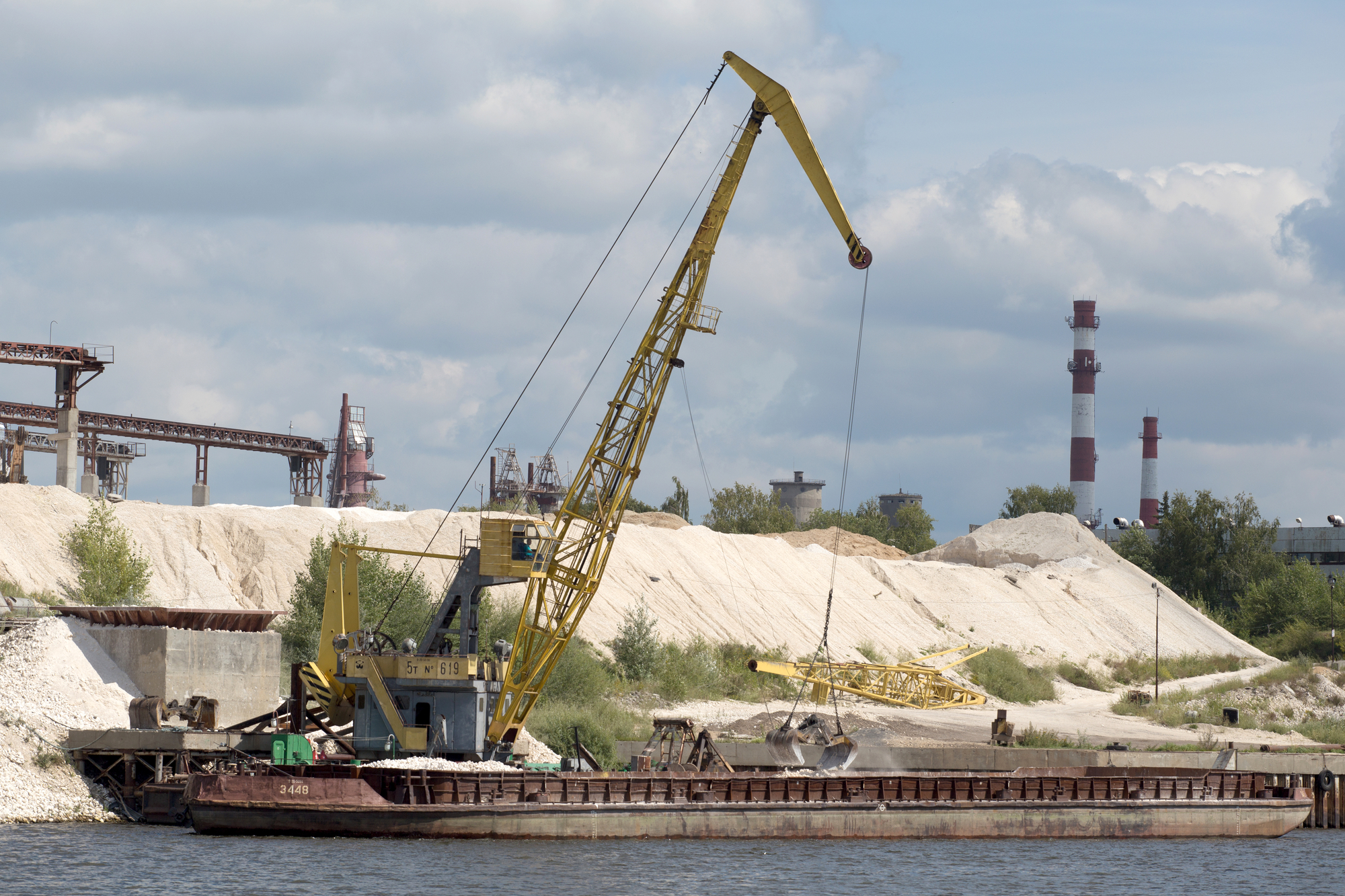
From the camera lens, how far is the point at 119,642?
48000 millimetres

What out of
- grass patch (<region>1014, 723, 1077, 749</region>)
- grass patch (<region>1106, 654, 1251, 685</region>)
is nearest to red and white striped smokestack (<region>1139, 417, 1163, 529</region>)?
grass patch (<region>1106, 654, 1251, 685</region>)

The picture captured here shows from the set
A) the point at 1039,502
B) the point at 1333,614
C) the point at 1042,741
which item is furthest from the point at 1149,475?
the point at 1042,741

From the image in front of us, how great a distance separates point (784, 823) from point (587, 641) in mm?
32430

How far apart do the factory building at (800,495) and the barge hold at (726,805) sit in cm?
13891

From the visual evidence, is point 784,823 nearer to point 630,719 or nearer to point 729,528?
point 630,719

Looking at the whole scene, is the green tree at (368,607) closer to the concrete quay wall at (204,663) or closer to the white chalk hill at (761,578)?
the white chalk hill at (761,578)

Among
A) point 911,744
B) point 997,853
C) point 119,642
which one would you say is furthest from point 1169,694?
point 119,642

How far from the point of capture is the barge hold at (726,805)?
38.8m

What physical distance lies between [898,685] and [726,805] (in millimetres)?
34036

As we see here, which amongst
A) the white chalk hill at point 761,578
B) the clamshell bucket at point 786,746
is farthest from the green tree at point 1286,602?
the clamshell bucket at point 786,746

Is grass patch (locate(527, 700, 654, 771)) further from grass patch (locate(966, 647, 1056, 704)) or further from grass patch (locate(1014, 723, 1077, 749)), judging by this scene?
grass patch (locate(966, 647, 1056, 704))

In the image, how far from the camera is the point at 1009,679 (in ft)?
279

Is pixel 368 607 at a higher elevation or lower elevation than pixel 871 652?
higher

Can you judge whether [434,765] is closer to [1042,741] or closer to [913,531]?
[1042,741]
